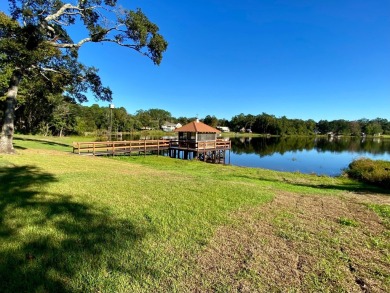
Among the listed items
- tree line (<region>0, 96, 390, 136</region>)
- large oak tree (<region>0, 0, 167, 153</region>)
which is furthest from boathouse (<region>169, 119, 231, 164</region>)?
tree line (<region>0, 96, 390, 136</region>)

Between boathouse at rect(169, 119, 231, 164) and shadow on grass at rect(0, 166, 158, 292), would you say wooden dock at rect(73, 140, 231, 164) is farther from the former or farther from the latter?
shadow on grass at rect(0, 166, 158, 292)

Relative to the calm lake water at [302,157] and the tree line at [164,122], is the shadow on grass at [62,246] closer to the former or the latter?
the calm lake water at [302,157]

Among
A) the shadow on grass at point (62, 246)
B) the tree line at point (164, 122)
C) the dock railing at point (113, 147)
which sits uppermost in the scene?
the tree line at point (164, 122)

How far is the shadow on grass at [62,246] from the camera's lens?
2.87 meters

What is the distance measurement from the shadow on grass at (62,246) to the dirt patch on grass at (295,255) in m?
0.95

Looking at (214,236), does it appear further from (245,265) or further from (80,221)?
(80,221)

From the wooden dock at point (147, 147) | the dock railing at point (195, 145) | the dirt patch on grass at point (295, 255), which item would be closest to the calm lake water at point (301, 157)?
the dock railing at point (195, 145)

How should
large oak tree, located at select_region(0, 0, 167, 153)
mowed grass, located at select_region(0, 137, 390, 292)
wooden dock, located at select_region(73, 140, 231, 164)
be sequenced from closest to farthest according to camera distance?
mowed grass, located at select_region(0, 137, 390, 292)
large oak tree, located at select_region(0, 0, 167, 153)
wooden dock, located at select_region(73, 140, 231, 164)

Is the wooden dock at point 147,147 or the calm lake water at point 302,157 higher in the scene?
the wooden dock at point 147,147

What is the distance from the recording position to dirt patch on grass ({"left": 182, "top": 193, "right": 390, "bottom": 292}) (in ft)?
10.0

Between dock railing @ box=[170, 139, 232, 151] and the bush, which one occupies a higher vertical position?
dock railing @ box=[170, 139, 232, 151]

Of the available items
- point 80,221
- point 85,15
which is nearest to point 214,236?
point 80,221

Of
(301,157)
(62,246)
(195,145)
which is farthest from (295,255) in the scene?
(301,157)

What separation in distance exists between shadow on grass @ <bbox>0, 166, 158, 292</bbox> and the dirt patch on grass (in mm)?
953
